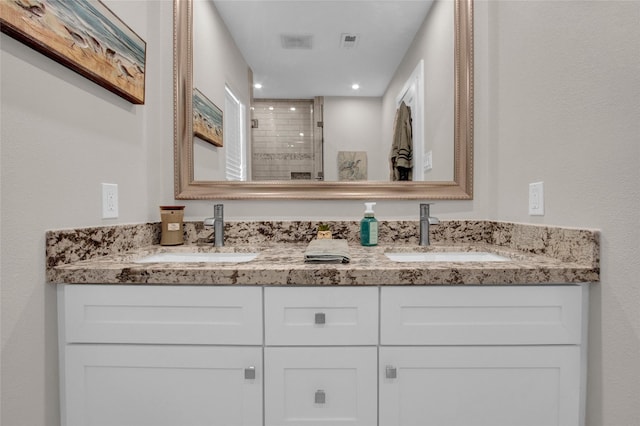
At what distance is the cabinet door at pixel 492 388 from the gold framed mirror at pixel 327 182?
701 mm

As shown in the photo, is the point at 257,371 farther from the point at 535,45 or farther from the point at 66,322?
the point at 535,45

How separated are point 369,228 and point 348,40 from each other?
803mm

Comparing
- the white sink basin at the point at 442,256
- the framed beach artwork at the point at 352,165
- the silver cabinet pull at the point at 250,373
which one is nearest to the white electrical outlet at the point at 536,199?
the white sink basin at the point at 442,256

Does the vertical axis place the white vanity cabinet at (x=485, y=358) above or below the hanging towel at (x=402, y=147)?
below

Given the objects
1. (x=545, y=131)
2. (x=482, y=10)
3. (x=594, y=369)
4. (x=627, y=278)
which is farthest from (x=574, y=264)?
(x=482, y=10)

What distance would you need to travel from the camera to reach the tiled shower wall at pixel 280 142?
1395 mm

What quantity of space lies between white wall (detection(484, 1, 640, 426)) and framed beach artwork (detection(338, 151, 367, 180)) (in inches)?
23.4

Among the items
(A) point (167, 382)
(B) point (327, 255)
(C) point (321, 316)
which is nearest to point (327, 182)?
(B) point (327, 255)

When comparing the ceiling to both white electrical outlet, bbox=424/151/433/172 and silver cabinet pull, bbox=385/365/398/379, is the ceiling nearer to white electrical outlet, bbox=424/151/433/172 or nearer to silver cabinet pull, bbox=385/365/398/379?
white electrical outlet, bbox=424/151/433/172

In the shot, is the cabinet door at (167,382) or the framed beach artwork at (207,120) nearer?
the cabinet door at (167,382)

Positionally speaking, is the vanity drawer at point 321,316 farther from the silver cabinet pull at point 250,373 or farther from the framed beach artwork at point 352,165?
the framed beach artwork at point 352,165

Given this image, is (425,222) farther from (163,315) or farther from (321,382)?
(163,315)

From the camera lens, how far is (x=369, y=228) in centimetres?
128

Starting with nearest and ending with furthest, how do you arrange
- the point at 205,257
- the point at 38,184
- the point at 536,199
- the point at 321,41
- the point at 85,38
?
the point at 38,184
the point at 85,38
the point at 536,199
the point at 205,257
the point at 321,41
